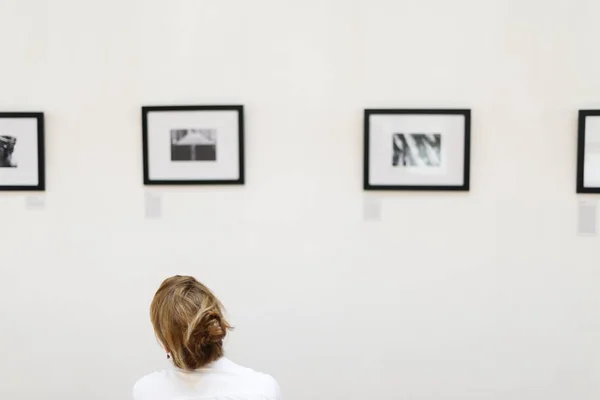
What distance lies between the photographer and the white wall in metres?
3.67

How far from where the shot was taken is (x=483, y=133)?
3686 millimetres

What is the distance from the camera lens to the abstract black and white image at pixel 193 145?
12.3 ft

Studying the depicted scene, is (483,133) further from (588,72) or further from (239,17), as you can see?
(239,17)

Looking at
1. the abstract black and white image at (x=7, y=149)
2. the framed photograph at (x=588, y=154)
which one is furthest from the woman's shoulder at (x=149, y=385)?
the framed photograph at (x=588, y=154)

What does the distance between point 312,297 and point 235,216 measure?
2.21ft

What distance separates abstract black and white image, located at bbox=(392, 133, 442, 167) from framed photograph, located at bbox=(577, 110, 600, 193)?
0.82 metres

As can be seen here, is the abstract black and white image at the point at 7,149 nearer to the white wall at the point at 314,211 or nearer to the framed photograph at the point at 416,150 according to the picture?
the white wall at the point at 314,211

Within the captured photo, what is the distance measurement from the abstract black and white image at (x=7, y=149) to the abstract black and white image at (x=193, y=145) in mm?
999

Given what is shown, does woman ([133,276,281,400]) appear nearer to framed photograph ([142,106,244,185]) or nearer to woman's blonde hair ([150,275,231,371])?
woman's blonde hair ([150,275,231,371])

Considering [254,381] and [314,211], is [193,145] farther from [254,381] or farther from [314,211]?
[254,381]

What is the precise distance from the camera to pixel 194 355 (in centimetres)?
210

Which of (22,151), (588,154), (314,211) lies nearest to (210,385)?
(314,211)

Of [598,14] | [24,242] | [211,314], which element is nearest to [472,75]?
[598,14]

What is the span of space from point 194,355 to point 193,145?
190cm
